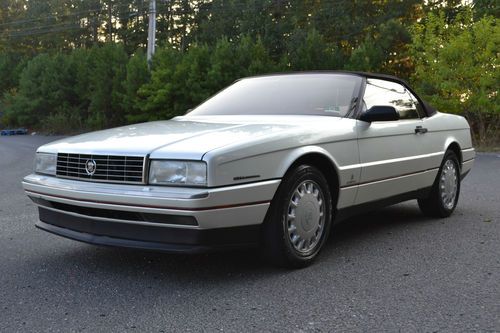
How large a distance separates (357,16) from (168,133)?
32.4 m

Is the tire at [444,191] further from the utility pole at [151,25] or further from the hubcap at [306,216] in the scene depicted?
the utility pole at [151,25]

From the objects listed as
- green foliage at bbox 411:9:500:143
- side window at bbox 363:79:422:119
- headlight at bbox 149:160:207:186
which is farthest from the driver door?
green foliage at bbox 411:9:500:143

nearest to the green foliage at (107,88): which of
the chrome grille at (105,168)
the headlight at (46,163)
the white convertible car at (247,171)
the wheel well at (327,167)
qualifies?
the white convertible car at (247,171)

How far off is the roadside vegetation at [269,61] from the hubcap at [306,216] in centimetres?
1354

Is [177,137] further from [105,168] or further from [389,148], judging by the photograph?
[389,148]

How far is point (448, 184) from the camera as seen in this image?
5.95m

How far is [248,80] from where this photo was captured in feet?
18.1

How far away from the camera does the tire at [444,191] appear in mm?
5762

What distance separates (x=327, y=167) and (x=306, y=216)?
48 cm

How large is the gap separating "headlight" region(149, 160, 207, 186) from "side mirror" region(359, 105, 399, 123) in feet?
5.75

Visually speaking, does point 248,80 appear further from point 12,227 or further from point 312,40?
point 312,40

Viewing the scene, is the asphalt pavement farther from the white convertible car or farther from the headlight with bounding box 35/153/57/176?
the headlight with bounding box 35/153/57/176

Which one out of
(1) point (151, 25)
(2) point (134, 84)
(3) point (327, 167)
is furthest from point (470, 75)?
(1) point (151, 25)

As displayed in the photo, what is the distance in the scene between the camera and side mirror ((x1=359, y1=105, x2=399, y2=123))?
4.50 metres
